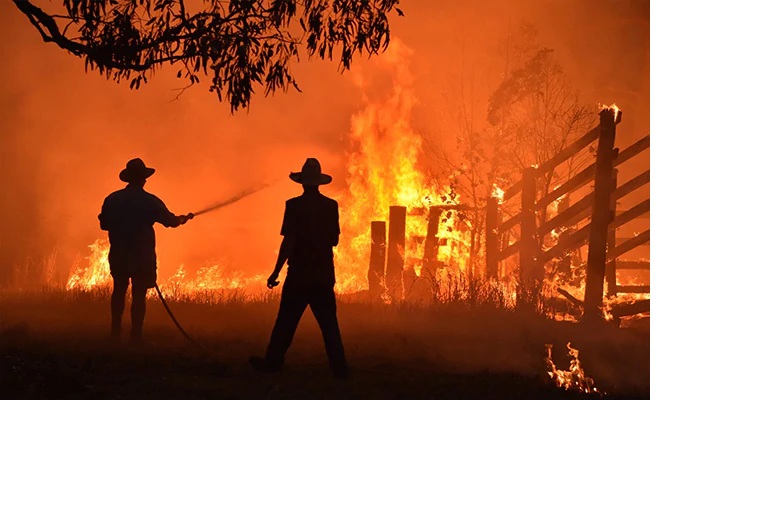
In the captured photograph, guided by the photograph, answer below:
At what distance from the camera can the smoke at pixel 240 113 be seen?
775cm

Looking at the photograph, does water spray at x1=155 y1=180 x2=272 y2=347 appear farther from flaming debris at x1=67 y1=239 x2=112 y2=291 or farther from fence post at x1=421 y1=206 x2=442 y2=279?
fence post at x1=421 y1=206 x2=442 y2=279

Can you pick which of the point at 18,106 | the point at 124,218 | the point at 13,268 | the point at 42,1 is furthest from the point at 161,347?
the point at 42,1

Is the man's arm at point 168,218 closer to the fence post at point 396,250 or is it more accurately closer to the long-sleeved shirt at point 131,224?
the long-sleeved shirt at point 131,224

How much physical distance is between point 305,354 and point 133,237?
1741 mm

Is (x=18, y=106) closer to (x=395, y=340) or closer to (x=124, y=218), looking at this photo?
(x=124, y=218)

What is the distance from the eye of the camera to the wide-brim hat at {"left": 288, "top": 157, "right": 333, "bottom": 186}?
670 cm

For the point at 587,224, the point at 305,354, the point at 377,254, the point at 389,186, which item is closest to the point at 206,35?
the point at 389,186

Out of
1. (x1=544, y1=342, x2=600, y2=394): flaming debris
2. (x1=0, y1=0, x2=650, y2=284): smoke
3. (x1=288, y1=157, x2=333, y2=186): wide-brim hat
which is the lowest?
(x1=544, y1=342, x2=600, y2=394): flaming debris

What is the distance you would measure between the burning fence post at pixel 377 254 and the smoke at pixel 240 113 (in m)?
1.09

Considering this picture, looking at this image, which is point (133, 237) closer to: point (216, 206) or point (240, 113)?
point (216, 206)

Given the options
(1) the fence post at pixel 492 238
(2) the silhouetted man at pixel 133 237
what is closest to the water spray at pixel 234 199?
(2) the silhouetted man at pixel 133 237

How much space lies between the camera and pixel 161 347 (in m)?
7.39

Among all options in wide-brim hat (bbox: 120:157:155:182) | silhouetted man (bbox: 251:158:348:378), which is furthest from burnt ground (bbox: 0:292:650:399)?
wide-brim hat (bbox: 120:157:155:182)

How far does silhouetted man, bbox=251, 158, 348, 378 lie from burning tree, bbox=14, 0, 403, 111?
42.6 inches
